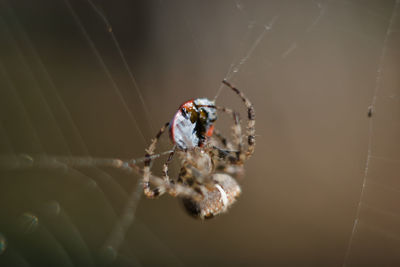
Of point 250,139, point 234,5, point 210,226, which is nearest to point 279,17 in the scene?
point 234,5

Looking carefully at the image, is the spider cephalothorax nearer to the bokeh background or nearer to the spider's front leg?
the spider's front leg

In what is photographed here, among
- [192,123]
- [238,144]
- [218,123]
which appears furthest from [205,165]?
[218,123]

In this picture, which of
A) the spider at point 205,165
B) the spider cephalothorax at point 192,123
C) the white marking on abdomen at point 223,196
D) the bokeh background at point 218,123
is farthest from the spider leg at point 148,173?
the bokeh background at point 218,123

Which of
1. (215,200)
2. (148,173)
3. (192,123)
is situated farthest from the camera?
(215,200)

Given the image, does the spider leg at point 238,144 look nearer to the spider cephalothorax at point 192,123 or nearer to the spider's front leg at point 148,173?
the spider cephalothorax at point 192,123

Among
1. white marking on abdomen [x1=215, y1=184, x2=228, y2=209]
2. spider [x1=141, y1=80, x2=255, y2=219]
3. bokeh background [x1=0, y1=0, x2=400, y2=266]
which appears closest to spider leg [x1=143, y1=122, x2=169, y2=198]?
spider [x1=141, y1=80, x2=255, y2=219]

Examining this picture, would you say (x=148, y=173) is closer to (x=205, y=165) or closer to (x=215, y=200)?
(x=205, y=165)

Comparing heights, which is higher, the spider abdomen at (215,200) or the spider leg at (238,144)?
the spider leg at (238,144)
